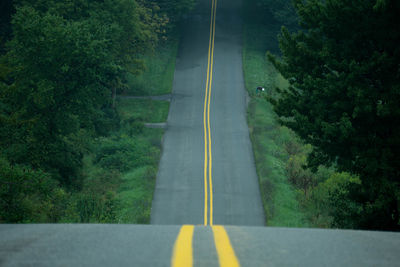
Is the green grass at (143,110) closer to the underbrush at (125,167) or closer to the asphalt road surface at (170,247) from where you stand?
the underbrush at (125,167)

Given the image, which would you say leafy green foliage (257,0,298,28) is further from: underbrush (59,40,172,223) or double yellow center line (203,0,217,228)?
underbrush (59,40,172,223)

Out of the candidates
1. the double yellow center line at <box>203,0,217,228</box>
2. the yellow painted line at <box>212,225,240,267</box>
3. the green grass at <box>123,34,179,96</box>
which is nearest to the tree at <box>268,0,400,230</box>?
the yellow painted line at <box>212,225,240,267</box>

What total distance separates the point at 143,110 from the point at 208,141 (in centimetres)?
920

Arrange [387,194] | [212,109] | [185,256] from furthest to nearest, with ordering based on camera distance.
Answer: [212,109] < [387,194] < [185,256]

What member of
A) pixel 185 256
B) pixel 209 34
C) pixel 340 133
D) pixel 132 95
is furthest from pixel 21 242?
pixel 209 34

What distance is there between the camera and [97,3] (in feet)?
117

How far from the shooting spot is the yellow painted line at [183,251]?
3979mm

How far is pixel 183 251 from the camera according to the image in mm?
4402

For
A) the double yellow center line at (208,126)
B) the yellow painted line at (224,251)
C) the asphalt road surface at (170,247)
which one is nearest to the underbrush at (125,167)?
the double yellow center line at (208,126)

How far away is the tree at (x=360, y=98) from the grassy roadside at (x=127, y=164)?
11.1m

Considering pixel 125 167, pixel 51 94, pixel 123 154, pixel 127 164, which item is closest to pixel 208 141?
pixel 123 154

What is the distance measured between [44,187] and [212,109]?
27.2m

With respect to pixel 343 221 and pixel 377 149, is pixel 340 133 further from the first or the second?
pixel 343 221

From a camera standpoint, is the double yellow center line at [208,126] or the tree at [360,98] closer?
the tree at [360,98]
